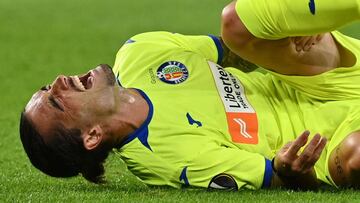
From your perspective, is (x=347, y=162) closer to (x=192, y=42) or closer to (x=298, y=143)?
(x=298, y=143)

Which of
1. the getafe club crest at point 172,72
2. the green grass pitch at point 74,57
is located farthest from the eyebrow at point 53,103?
the getafe club crest at point 172,72

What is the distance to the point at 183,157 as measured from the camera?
338cm

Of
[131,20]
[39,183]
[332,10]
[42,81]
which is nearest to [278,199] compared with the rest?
[332,10]

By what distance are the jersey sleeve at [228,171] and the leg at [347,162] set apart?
21 centimetres

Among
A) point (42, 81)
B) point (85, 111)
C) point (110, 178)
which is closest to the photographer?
point (85, 111)

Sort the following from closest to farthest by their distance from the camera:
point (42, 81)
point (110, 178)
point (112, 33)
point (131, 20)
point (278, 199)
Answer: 1. point (278, 199)
2. point (110, 178)
3. point (42, 81)
4. point (112, 33)
5. point (131, 20)

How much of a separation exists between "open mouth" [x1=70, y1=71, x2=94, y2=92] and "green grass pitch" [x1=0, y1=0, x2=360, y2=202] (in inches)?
13.1

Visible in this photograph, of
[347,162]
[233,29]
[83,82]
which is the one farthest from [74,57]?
[347,162]

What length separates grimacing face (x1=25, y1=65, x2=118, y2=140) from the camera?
3.46 m

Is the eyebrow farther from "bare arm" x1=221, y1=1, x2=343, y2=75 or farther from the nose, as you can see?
"bare arm" x1=221, y1=1, x2=343, y2=75

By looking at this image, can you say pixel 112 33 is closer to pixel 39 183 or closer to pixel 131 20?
pixel 131 20

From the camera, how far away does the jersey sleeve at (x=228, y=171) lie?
3344mm

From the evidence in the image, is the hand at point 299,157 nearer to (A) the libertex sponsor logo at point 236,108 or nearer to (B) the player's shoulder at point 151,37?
(A) the libertex sponsor logo at point 236,108

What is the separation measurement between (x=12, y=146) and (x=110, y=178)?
2.68 feet
